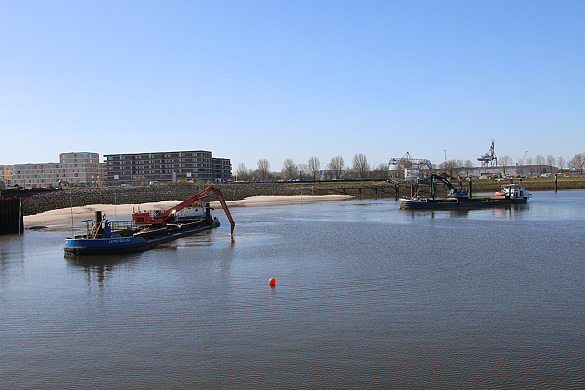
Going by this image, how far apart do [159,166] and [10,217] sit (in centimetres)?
14196

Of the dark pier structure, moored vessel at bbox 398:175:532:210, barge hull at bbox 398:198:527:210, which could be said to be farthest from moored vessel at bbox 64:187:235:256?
moored vessel at bbox 398:175:532:210

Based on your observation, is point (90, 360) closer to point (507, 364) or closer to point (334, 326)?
point (334, 326)

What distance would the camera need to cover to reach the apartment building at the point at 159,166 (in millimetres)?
184875

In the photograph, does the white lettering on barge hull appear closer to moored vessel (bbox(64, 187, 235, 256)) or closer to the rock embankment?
moored vessel (bbox(64, 187, 235, 256))

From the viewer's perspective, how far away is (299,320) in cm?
1648

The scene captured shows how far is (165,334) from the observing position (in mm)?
15336

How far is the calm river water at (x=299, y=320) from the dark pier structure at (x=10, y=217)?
20518 millimetres

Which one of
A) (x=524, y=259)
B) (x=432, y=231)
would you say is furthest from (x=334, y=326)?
(x=432, y=231)

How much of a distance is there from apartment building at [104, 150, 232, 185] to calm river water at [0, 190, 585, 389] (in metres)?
156

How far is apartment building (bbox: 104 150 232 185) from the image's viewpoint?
607 ft

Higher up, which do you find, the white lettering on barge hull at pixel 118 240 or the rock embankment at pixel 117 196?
the rock embankment at pixel 117 196

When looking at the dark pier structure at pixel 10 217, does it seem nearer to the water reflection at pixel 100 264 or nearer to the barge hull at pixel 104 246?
the barge hull at pixel 104 246

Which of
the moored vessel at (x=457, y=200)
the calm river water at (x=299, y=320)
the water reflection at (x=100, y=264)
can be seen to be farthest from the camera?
the moored vessel at (x=457, y=200)

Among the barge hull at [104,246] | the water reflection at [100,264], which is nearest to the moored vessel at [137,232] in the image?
the barge hull at [104,246]
